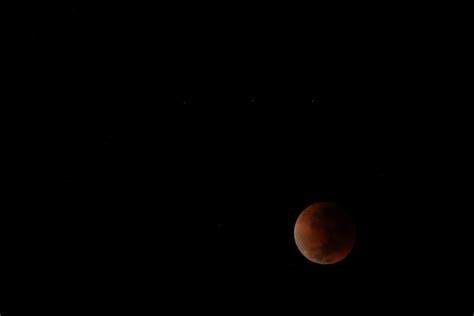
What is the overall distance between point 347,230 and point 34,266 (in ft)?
10.0

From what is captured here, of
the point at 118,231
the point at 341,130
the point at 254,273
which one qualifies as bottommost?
the point at 254,273

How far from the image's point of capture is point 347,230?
2221 millimetres

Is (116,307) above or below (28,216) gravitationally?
below

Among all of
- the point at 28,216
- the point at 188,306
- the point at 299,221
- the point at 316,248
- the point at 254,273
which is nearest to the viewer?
the point at 316,248

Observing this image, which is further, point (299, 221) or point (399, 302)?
point (399, 302)

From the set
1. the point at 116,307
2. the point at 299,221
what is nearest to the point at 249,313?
the point at 116,307

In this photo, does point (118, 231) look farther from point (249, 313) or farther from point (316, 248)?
point (316, 248)

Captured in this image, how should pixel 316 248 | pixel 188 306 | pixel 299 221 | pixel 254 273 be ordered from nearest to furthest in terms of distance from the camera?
pixel 316 248 < pixel 299 221 < pixel 188 306 < pixel 254 273

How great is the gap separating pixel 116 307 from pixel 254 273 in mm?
1367

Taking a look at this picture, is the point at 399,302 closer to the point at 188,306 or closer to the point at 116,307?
the point at 188,306

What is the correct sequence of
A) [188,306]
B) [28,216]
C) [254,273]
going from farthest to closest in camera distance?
[254,273]
[188,306]
[28,216]

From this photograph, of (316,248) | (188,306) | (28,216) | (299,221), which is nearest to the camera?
(316,248)

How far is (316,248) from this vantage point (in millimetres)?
2166

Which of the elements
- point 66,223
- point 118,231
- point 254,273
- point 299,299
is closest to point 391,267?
point 299,299
